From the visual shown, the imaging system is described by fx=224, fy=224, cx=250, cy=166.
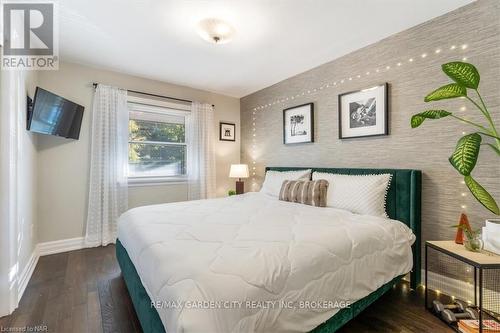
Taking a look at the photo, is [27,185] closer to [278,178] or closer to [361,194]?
[278,178]

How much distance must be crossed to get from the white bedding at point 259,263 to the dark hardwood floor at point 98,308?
0.28 m

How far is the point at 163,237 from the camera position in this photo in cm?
143

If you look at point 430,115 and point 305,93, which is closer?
point 430,115

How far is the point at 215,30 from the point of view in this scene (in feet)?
7.14

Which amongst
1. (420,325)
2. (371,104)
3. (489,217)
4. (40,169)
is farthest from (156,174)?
(489,217)

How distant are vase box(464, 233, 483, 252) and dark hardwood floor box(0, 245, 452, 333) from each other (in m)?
0.58

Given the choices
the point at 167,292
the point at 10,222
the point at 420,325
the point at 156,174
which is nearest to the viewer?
the point at 167,292

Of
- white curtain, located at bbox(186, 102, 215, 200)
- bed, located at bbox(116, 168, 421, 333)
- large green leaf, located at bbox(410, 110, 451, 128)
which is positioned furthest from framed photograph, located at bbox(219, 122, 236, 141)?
large green leaf, located at bbox(410, 110, 451, 128)

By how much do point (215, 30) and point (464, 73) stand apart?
2043 mm

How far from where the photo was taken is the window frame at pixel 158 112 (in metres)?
3.47

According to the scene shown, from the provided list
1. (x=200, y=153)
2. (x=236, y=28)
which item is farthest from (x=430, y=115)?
(x=200, y=153)

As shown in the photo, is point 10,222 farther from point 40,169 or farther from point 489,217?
point 489,217

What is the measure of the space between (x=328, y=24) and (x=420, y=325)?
8.58ft

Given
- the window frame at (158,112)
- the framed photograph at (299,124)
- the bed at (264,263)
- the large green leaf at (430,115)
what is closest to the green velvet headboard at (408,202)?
the bed at (264,263)
